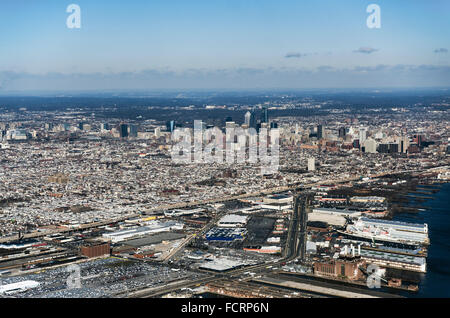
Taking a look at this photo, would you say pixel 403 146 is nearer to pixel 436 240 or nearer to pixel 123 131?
pixel 436 240

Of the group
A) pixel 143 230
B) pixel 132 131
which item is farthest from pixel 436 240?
pixel 132 131

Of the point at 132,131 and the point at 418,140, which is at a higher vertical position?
the point at 132,131

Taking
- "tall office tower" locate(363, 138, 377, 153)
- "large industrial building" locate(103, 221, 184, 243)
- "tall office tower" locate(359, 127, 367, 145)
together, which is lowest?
"large industrial building" locate(103, 221, 184, 243)

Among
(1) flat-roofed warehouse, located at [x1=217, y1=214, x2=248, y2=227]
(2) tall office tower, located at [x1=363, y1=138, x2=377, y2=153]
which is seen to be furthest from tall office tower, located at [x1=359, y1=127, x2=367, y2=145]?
(1) flat-roofed warehouse, located at [x1=217, y1=214, x2=248, y2=227]

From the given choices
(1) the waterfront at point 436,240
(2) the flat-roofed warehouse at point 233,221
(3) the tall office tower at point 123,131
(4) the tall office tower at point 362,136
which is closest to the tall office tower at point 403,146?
(4) the tall office tower at point 362,136

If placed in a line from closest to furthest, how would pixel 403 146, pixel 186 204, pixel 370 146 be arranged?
pixel 186 204
pixel 403 146
pixel 370 146

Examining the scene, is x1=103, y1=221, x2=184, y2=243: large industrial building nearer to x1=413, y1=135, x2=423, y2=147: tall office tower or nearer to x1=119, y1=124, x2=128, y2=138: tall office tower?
x1=413, y1=135, x2=423, y2=147: tall office tower

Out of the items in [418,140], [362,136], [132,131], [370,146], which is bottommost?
[370,146]

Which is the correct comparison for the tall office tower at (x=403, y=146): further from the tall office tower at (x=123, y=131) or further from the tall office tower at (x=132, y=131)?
the tall office tower at (x=123, y=131)
